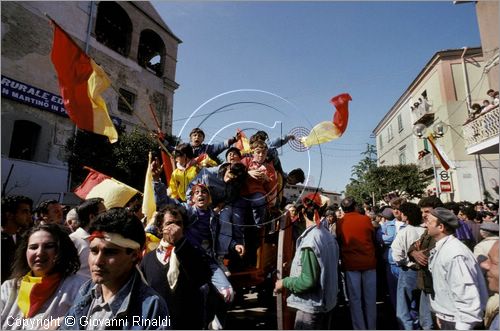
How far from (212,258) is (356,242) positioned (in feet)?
8.82

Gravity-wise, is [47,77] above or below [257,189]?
above

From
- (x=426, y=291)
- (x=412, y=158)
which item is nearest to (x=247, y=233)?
(x=426, y=291)

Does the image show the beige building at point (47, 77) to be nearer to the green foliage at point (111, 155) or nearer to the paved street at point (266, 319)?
the green foliage at point (111, 155)

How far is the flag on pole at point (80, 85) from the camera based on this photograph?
4387 mm

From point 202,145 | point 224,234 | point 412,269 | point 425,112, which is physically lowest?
point 412,269

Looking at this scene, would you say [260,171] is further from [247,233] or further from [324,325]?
[324,325]

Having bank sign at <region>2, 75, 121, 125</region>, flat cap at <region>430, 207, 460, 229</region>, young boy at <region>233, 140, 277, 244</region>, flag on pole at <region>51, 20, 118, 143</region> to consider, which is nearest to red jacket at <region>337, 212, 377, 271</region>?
young boy at <region>233, 140, 277, 244</region>

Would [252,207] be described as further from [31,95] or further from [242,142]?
[31,95]

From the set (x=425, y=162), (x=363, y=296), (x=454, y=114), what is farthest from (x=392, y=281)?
(x=425, y=162)

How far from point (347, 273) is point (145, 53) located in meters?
22.7

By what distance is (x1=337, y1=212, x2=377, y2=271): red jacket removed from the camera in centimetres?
479

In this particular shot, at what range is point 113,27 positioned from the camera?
20141mm

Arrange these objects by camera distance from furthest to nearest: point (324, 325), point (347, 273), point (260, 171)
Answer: point (347, 273), point (260, 171), point (324, 325)

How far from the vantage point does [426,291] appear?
149 inches
